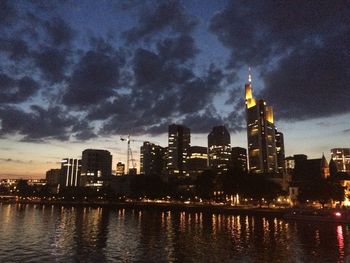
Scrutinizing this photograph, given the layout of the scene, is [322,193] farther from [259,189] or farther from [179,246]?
[179,246]

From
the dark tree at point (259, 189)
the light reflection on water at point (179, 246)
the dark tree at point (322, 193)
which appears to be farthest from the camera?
the dark tree at point (259, 189)

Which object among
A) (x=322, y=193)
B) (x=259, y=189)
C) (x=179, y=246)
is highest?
(x=259, y=189)

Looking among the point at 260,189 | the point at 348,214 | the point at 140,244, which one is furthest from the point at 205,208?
the point at 140,244

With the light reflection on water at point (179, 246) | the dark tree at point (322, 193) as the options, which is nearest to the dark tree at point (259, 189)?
the dark tree at point (322, 193)

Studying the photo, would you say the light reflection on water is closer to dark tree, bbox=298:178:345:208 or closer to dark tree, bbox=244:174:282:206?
dark tree, bbox=298:178:345:208

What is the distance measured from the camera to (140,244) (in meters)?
71.3

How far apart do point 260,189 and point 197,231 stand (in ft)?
318

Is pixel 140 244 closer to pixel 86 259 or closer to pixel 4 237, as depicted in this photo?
pixel 86 259

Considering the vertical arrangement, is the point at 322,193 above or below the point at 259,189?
below

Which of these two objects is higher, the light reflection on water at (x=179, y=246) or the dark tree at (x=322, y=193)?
the dark tree at (x=322, y=193)

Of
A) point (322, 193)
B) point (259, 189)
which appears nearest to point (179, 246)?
point (322, 193)

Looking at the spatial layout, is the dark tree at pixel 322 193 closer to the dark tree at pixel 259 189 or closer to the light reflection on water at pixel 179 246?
the dark tree at pixel 259 189

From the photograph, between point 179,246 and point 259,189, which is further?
point 259,189

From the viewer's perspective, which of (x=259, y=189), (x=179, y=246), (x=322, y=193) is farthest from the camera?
(x=259, y=189)
